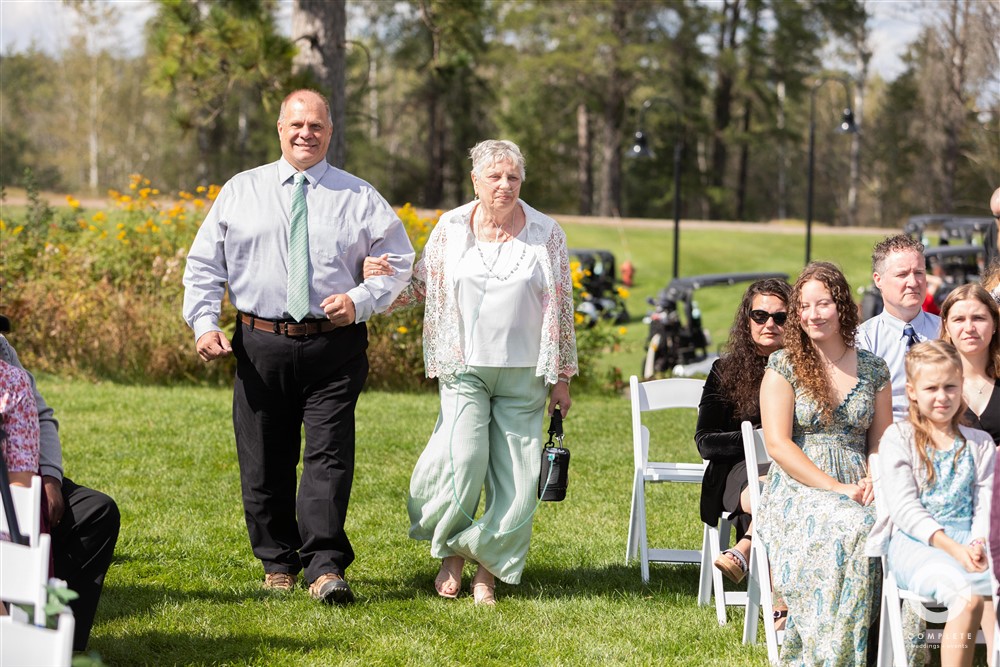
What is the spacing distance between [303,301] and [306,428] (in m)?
0.57

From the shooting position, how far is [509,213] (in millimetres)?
5188

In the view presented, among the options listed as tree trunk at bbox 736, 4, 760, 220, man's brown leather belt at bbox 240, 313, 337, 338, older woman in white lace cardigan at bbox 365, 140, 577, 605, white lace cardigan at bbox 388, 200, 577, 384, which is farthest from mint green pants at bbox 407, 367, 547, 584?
tree trunk at bbox 736, 4, 760, 220

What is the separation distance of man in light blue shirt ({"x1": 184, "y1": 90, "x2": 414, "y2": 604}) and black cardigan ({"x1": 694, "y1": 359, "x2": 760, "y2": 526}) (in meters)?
1.45

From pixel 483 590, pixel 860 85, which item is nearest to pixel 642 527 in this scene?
pixel 483 590

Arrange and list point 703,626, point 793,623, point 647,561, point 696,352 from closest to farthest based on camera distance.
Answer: point 793,623
point 703,626
point 647,561
point 696,352

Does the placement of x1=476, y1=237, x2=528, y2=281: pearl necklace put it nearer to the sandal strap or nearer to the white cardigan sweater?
the sandal strap

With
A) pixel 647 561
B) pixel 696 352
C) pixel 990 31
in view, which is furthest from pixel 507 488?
pixel 990 31

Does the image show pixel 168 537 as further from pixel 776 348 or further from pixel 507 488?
pixel 776 348

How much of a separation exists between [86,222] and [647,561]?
949cm

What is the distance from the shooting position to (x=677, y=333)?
1766 cm

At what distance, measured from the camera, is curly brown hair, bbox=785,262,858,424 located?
4.55 meters

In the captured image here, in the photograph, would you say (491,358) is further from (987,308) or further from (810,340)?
(987,308)

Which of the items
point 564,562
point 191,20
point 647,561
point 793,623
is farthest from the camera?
point 191,20

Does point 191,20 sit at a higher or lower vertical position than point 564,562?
higher
